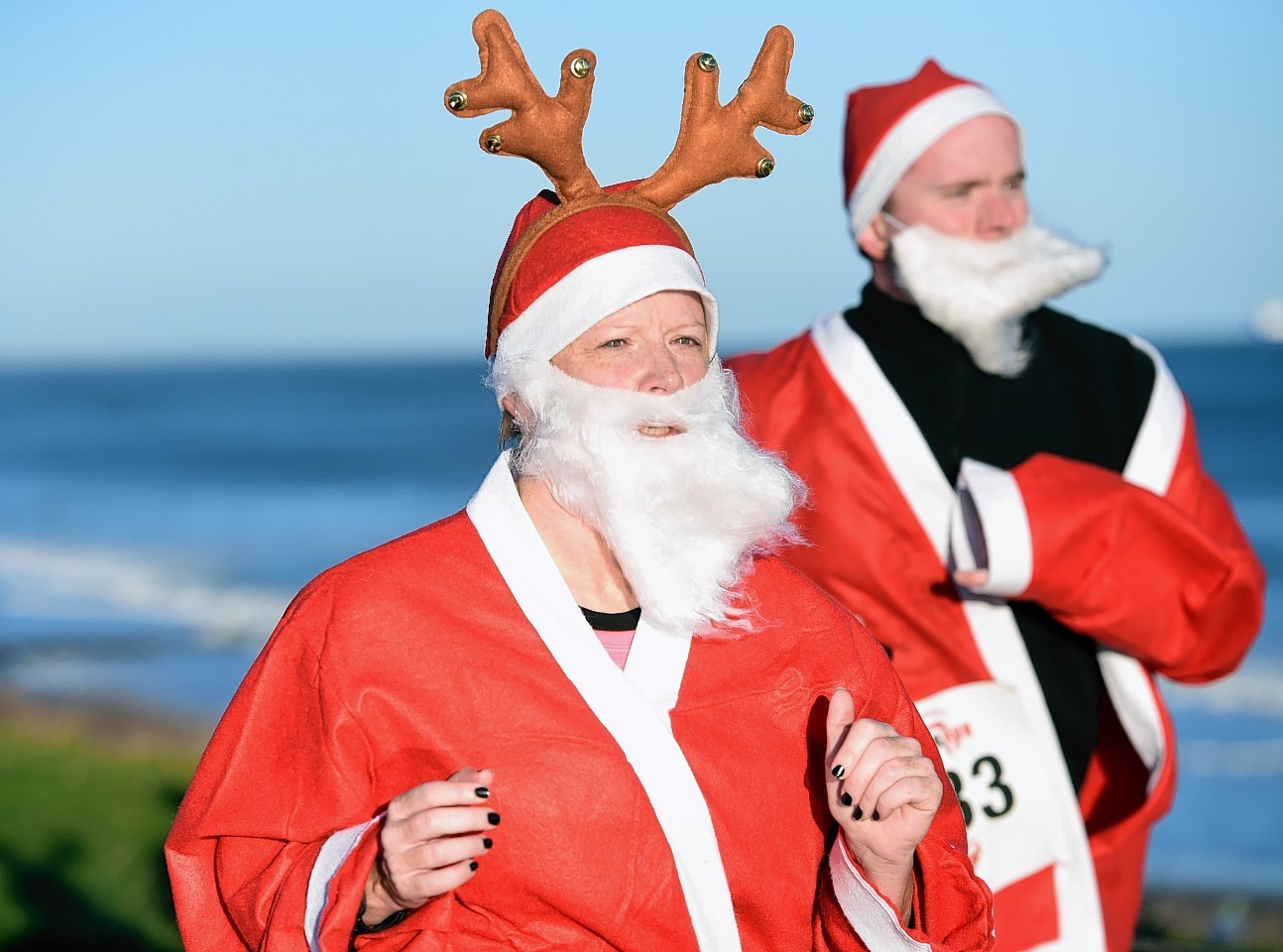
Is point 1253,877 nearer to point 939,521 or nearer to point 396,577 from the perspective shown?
point 939,521

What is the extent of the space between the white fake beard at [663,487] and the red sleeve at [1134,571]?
1.32 metres

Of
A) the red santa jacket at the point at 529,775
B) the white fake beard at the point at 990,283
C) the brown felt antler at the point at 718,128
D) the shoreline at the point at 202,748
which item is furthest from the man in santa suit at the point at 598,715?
the shoreline at the point at 202,748

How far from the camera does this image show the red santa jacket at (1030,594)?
391cm

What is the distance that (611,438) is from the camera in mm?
2646

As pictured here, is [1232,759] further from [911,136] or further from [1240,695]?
[911,136]

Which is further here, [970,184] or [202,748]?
[202,748]

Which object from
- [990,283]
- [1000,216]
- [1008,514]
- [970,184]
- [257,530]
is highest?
[257,530]

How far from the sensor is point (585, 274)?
8.98ft

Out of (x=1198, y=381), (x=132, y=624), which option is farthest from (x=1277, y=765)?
(x=1198, y=381)

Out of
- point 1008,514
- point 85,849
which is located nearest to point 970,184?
point 1008,514

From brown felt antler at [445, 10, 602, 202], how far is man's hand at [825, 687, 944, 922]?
101cm

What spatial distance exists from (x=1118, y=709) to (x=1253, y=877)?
13.9 ft

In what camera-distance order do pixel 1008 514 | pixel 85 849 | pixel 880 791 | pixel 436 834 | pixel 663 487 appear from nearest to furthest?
pixel 436 834 < pixel 880 791 < pixel 663 487 < pixel 1008 514 < pixel 85 849

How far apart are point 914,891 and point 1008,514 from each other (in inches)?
53.5
